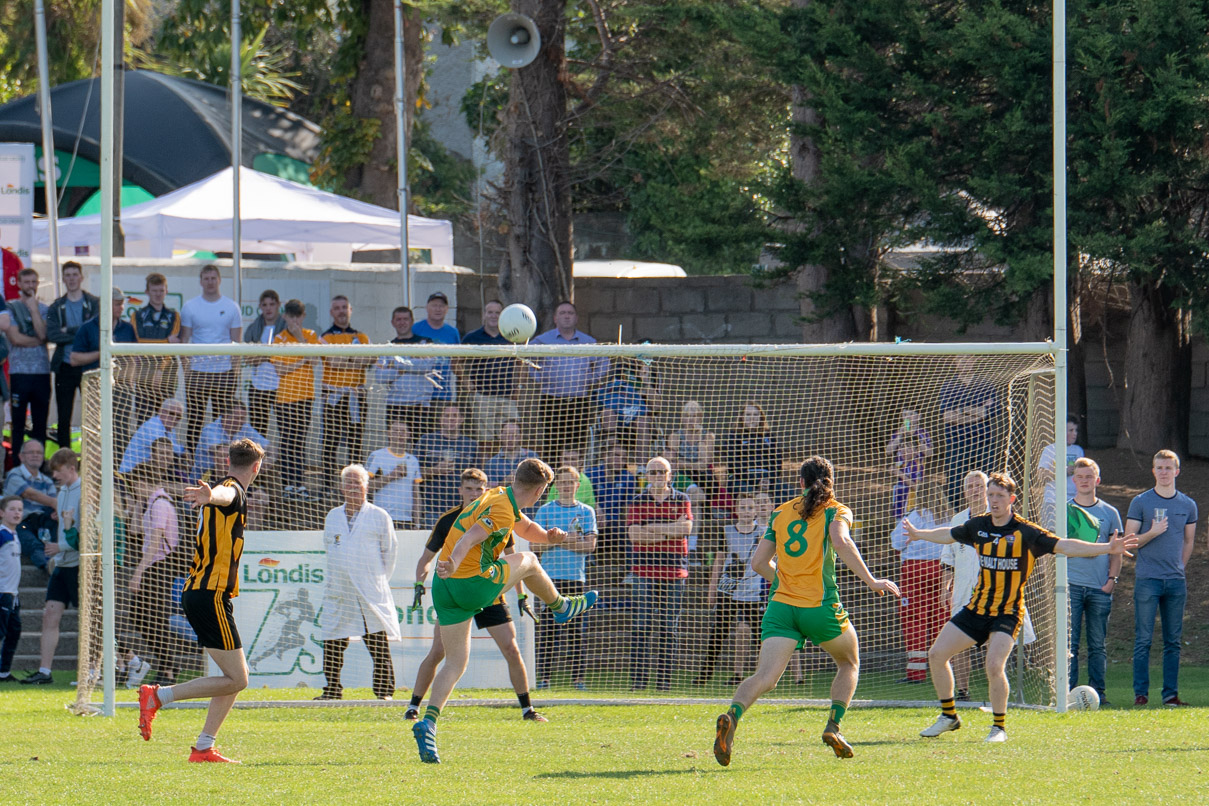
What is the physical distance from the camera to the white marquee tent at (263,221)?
15.4 metres

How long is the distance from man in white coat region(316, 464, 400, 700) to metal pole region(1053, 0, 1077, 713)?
5.02 m

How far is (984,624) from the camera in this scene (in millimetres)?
8227

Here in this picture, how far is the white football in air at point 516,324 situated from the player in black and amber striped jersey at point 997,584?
4814 millimetres

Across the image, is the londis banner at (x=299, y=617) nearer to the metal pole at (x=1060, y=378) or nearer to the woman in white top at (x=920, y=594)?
the woman in white top at (x=920, y=594)

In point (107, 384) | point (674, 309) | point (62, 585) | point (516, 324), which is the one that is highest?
point (674, 309)

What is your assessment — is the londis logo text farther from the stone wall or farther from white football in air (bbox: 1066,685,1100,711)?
the stone wall

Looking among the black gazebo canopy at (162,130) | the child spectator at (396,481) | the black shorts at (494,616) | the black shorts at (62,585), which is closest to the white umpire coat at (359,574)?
the child spectator at (396,481)

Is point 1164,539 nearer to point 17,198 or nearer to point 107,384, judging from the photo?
point 107,384

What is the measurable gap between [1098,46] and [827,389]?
4.25 metres

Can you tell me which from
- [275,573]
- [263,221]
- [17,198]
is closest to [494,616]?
[275,573]

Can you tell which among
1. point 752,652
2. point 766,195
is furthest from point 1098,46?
point 752,652

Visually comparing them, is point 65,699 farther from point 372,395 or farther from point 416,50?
point 416,50

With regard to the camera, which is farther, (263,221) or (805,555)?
(263,221)

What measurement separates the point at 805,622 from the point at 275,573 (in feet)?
17.1
